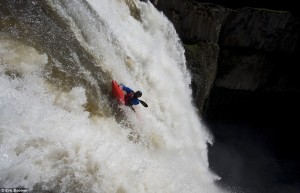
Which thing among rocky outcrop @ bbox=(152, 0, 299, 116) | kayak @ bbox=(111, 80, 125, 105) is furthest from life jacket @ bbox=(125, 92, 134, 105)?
rocky outcrop @ bbox=(152, 0, 299, 116)

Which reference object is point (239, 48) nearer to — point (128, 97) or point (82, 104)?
point (128, 97)

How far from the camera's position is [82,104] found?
291 inches

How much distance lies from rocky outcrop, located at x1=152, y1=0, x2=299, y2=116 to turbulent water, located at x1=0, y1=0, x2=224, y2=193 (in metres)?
3.46

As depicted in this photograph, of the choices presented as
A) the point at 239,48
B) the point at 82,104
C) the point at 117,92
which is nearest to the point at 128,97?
the point at 117,92

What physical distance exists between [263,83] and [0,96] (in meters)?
16.5

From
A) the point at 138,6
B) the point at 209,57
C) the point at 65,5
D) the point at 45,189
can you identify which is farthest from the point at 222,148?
the point at 45,189

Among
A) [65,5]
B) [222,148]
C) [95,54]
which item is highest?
[65,5]

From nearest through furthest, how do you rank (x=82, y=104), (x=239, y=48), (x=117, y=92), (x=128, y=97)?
(x=82, y=104) < (x=117, y=92) < (x=128, y=97) < (x=239, y=48)

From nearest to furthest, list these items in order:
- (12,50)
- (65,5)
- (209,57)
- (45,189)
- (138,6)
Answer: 1. (45,189)
2. (12,50)
3. (65,5)
4. (138,6)
5. (209,57)

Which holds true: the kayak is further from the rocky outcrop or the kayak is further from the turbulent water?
the rocky outcrop

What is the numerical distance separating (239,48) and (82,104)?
1336 centimetres

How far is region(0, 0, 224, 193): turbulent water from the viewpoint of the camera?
593cm

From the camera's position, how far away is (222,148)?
19469 millimetres

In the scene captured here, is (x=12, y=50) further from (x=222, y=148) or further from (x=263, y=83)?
(x=263, y=83)
